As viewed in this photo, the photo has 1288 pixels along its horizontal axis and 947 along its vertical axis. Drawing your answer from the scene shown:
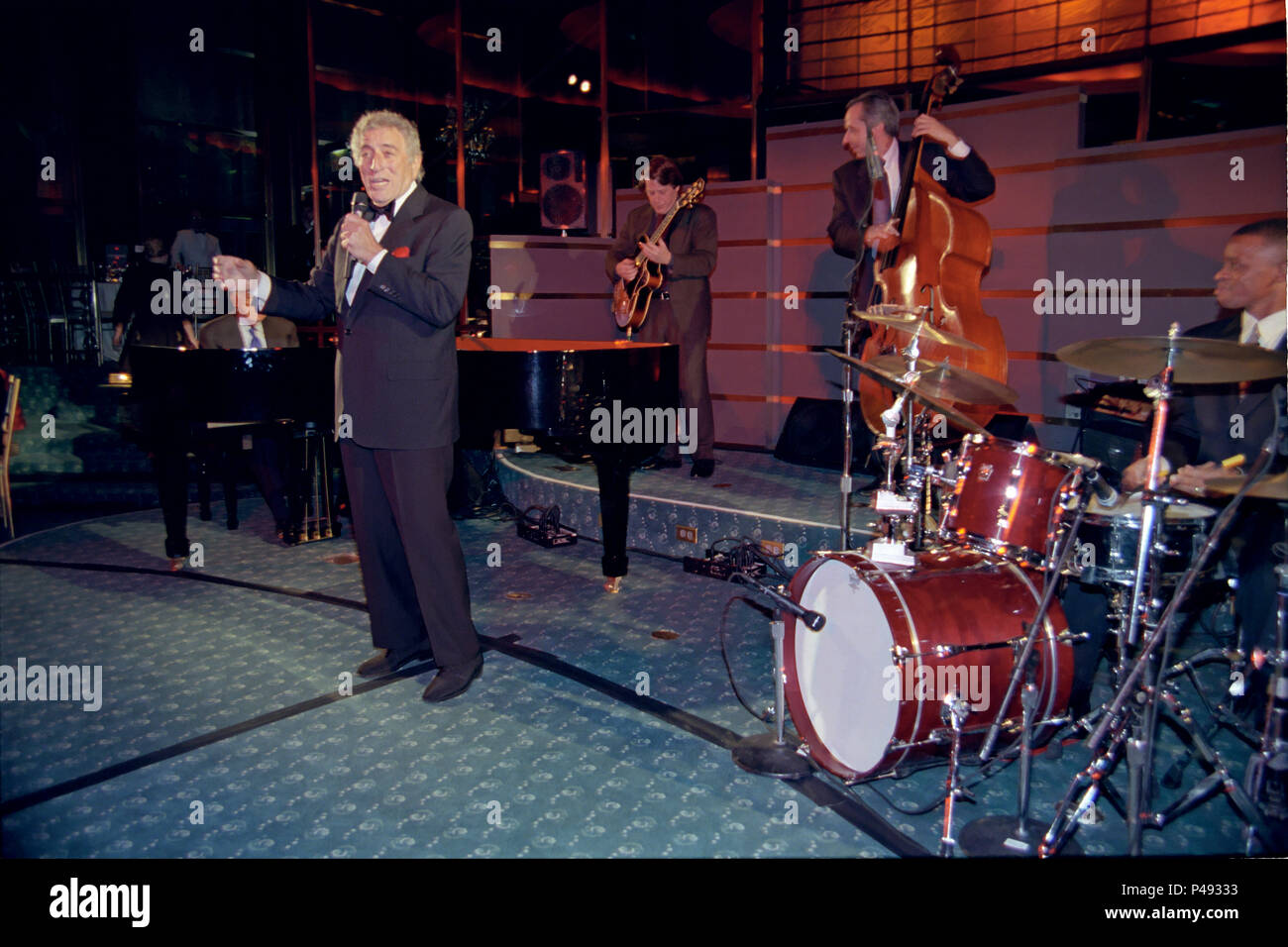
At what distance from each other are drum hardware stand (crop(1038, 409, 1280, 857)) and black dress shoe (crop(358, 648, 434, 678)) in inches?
84.7

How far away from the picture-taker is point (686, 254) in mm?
5148

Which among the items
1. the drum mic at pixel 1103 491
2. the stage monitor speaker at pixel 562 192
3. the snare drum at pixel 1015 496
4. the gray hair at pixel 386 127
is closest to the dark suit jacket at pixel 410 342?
the gray hair at pixel 386 127

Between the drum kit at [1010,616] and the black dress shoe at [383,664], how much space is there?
143cm

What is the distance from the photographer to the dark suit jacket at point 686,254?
16.8 ft

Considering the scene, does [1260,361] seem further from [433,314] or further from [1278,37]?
[1278,37]

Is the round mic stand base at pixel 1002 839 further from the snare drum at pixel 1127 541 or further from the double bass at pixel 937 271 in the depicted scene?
the double bass at pixel 937 271

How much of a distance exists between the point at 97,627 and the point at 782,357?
14.0 ft

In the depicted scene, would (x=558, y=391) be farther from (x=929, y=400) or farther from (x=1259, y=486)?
(x=1259, y=486)

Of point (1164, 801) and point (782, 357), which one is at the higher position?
point (782, 357)

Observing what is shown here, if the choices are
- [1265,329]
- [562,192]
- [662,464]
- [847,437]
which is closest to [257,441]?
[662,464]

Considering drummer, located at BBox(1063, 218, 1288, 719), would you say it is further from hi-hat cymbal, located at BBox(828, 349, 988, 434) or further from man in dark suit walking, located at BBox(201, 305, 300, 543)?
man in dark suit walking, located at BBox(201, 305, 300, 543)
